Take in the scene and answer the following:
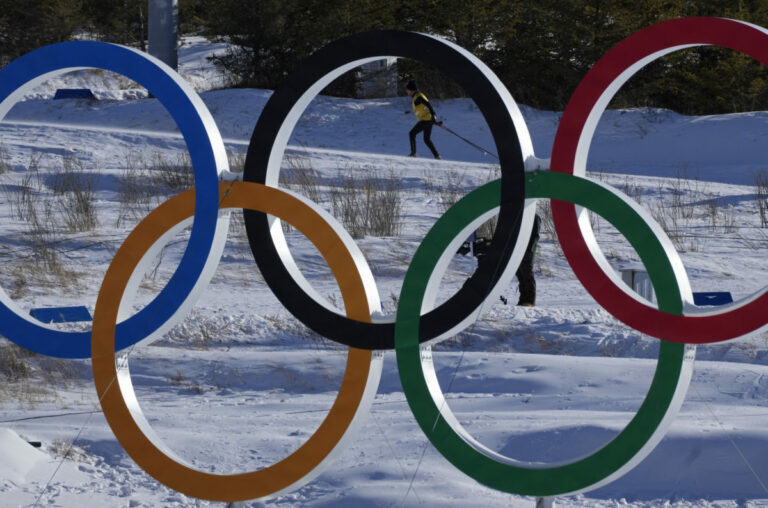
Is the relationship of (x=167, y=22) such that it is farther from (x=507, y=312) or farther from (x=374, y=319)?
(x=374, y=319)

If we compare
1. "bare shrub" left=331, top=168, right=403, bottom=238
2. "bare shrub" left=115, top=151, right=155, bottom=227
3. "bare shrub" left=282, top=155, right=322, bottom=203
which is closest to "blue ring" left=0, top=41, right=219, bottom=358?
"bare shrub" left=331, top=168, right=403, bottom=238

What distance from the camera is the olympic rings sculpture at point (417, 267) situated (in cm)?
426

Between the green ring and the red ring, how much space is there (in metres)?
0.08

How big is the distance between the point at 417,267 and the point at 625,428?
1.16 m

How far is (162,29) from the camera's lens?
21.1 m

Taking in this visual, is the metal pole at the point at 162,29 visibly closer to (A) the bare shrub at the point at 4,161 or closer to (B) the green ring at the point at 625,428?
(A) the bare shrub at the point at 4,161

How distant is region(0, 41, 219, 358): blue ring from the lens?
197 inches

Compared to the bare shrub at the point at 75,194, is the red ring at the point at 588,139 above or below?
above

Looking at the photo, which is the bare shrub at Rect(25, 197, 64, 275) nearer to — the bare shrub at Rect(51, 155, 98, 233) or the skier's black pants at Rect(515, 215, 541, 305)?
the bare shrub at Rect(51, 155, 98, 233)

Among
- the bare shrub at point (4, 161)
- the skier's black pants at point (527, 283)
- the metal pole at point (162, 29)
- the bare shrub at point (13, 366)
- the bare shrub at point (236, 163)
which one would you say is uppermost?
the metal pole at point (162, 29)

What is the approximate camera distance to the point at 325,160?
1742 centimetres

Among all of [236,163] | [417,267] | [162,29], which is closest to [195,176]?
[417,267]

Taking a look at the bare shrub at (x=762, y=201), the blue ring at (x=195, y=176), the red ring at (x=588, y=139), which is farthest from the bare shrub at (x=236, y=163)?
the red ring at (x=588, y=139)

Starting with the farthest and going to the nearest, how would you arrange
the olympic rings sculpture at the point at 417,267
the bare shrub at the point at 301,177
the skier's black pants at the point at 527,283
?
the bare shrub at the point at 301,177 < the skier's black pants at the point at 527,283 < the olympic rings sculpture at the point at 417,267
